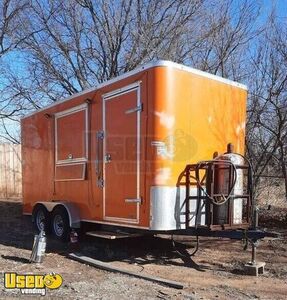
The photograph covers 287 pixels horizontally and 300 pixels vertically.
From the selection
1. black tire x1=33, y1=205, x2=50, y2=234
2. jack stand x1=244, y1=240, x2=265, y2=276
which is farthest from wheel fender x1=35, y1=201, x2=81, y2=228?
jack stand x1=244, y1=240, x2=265, y2=276

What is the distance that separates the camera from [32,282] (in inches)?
265

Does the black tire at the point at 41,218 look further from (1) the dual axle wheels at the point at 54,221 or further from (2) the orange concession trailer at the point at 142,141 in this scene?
(2) the orange concession trailer at the point at 142,141

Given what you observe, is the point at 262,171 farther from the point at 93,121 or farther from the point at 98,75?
the point at 98,75

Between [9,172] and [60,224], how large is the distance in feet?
34.7

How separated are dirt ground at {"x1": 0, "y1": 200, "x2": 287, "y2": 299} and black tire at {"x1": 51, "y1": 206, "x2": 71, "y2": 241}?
0.71ft

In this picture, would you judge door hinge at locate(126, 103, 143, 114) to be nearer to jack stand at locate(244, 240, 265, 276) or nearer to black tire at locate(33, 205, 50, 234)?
jack stand at locate(244, 240, 265, 276)

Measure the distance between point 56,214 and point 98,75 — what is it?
267 inches

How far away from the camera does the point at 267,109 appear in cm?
1207

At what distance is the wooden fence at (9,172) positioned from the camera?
66.4ft

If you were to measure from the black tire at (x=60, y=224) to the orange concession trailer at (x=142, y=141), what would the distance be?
0.02 meters

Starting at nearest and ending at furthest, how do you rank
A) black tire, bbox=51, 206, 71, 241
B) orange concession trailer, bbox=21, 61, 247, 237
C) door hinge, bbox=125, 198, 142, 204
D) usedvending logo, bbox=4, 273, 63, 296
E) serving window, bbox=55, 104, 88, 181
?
1. usedvending logo, bbox=4, 273, 63, 296
2. orange concession trailer, bbox=21, 61, 247, 237
3. door hinge, bbox=125, 198, 142, 204
4. serving window, bbox=55, 104, 88, 181
5. black tire, bbox=51, 206, 71, 241

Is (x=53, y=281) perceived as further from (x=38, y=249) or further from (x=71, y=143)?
(x=71, y=143)

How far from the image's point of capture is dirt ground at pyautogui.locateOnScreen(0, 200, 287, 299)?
643 cm

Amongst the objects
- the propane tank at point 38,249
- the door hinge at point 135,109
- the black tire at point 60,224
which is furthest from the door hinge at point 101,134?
the propane tank at point 38,249
